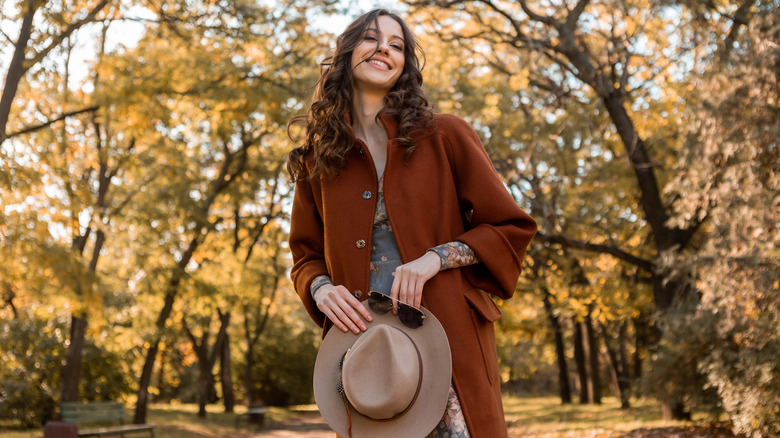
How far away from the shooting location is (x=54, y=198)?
33.9 feet

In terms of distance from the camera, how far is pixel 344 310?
7.27 feet

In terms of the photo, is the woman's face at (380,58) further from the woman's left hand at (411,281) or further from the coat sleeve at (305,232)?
the woman's left hand at (411,281)

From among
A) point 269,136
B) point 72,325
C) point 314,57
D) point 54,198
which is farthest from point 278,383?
point 54,198

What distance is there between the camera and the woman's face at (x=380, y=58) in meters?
2.64

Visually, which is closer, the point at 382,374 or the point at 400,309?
the point at 382,374

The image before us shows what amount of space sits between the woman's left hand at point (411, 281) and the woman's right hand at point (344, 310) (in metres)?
0.10

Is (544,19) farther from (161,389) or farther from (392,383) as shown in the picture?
(161,389)

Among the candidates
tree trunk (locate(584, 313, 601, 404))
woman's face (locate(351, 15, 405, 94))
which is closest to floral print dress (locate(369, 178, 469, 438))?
woman's face (locate(351, 15, 405, 94))

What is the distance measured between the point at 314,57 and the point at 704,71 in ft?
28.1

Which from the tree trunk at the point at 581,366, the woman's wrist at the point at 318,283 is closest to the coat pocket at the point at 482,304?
the woman's wrist at the point at 318,283

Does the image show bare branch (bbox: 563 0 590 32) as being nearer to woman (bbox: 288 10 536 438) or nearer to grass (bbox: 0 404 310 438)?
woman (bbox: 288 10 536 438)

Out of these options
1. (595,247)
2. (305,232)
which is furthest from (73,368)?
(305,232)

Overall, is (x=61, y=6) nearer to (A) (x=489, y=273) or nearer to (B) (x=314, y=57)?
(B) (x=314, y=57)

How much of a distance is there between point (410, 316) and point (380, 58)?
3.21 feet
